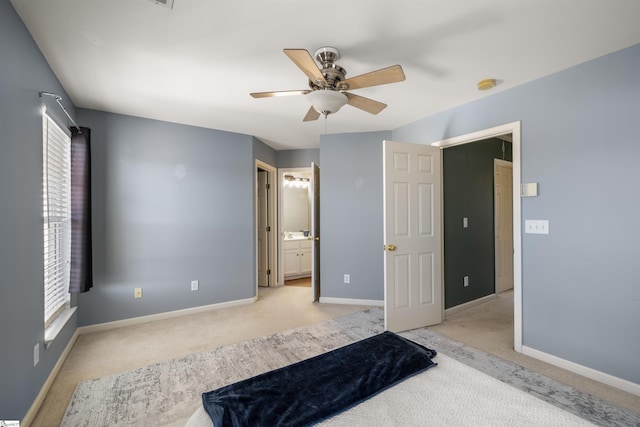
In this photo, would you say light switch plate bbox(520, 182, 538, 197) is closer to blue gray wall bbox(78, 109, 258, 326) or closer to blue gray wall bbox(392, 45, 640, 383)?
blue gray wall bbox(392, 45, 640, 383)

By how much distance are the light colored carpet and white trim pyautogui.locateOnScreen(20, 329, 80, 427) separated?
189 mm

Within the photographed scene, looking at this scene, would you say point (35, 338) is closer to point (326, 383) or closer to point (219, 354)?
point (219, 354)

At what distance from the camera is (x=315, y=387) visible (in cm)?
117

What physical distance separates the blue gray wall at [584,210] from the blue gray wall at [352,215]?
1741 millimetres

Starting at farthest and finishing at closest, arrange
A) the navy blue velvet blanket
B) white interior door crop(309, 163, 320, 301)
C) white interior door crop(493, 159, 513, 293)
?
white interior door crop(493, 159, 513, 293)
white interior door crop(309, 163, 320, 301)
the navy blue velvet blanket

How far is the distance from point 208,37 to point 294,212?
4914mm

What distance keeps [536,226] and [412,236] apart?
1.12 m

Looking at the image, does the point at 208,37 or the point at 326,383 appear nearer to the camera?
the point at 326,383

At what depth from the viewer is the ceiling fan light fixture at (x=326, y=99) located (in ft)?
6.32

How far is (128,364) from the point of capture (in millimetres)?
2428

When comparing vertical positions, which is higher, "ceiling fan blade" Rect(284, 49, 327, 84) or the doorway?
"ceiling fan blade" Rect(284, 49, 327, 84)

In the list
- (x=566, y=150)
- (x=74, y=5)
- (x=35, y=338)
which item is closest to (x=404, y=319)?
(x=566, y=150)

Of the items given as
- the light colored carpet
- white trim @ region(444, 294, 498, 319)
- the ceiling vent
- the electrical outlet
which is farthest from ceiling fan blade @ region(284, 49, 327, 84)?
white trim @ region(444, 294, 498, 319)

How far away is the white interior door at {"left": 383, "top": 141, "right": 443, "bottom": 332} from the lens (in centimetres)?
298
